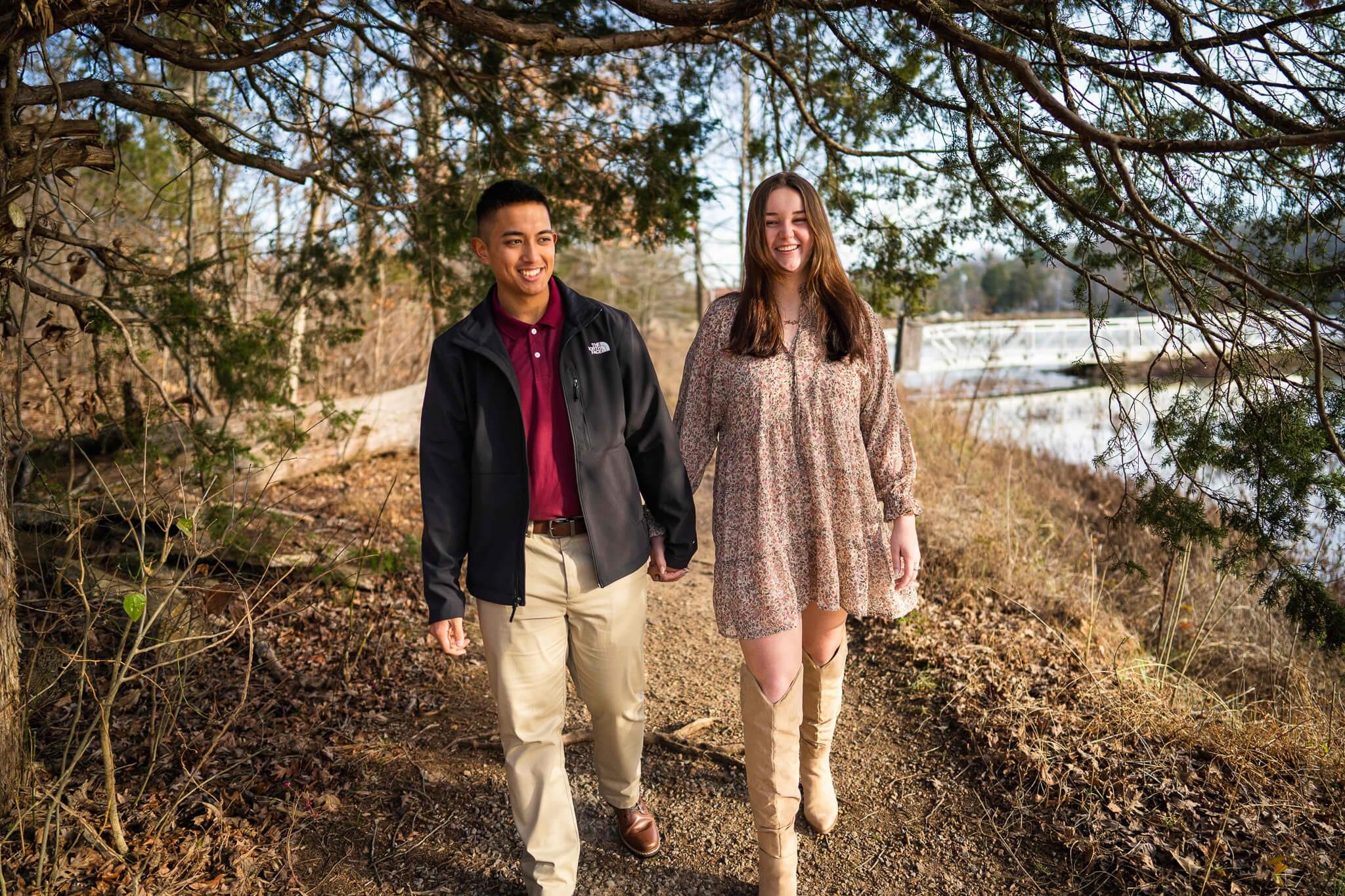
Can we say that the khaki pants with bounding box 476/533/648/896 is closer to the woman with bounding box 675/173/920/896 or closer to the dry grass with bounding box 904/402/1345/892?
the woman with bounding box 675/173/920/896

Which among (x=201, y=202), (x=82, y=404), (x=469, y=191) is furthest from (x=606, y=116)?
(x=201, y=202)

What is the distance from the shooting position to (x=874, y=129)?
14.2 ft

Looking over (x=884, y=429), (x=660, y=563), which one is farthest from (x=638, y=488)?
(x=884, y=429)

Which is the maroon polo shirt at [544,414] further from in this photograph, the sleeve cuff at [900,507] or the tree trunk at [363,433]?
the tree trunk at [363,433]

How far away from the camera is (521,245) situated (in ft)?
7.59

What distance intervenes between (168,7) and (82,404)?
1.71 metres

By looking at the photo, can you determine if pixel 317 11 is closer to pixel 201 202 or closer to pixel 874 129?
pixel 874 129

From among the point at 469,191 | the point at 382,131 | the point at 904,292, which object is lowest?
the point at 904,292

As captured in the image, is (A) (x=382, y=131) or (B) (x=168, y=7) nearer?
(B) (x=168, y=7)

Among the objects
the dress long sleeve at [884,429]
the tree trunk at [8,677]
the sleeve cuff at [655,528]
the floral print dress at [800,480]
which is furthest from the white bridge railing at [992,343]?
the tree trunk at [8,677]

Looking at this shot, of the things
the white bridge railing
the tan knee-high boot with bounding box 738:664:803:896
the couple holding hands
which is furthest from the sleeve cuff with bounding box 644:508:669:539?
the white bridge railing

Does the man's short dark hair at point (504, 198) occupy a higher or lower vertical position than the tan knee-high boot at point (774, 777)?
higher

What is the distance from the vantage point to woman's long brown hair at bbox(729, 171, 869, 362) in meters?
2.47

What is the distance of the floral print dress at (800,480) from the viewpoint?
8.00ft
